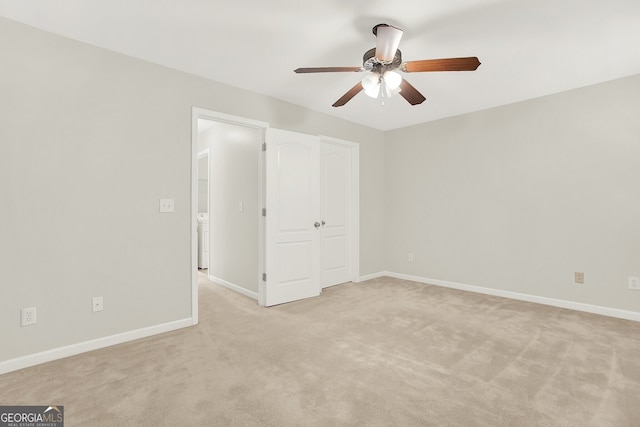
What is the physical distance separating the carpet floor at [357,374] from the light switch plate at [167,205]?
1147 mm

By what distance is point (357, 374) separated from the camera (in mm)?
2084

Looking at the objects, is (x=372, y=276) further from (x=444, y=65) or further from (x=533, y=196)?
(x=444, y=65)

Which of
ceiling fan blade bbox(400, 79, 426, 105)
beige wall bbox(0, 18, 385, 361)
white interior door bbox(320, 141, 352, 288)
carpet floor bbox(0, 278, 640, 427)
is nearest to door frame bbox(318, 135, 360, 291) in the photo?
white interior door bbox(320, 141, 352, 288)

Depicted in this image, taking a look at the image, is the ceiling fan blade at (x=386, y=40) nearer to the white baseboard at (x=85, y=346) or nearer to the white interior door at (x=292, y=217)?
the white interior door at (x=292, y=217)

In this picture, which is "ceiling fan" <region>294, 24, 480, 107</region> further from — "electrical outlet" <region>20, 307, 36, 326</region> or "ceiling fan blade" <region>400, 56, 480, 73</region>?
"electrical outlet" <region>20, 307, 36, 326</region>

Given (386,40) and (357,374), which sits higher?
(386,40)

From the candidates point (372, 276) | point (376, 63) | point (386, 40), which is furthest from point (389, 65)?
point (372, 276)

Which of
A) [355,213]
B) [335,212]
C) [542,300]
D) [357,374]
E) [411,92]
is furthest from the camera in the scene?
[355,213]

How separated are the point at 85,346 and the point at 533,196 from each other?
4.87 metres

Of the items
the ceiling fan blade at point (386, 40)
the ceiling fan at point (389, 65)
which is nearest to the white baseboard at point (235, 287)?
the ceiling fan at point (389, 65)

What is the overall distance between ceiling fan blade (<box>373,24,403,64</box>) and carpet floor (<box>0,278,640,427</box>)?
227cm

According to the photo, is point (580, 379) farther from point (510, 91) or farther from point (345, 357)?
point (510, 91)

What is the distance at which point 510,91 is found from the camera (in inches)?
138

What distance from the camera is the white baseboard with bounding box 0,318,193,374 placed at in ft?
7.05
